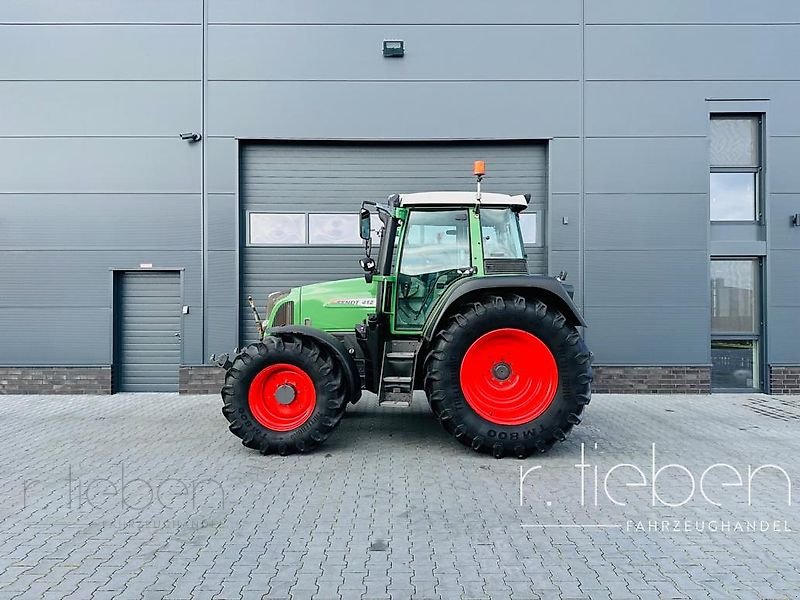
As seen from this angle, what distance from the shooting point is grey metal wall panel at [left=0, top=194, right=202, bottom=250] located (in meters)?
9.13

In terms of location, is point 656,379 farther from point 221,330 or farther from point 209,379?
point 209,379

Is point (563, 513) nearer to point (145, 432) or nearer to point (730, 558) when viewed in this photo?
point (730, 558)

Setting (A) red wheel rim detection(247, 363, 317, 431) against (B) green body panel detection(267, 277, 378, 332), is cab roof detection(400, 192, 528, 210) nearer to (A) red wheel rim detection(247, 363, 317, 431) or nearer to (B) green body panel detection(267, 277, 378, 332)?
(B) green body panel detection(267, 277, 378, 332)

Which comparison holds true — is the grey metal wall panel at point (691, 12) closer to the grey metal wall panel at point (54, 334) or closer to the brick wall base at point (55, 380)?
the grey metal wall panel at point (54, 334)

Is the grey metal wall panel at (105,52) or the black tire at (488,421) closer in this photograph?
the black tire at (488,421)

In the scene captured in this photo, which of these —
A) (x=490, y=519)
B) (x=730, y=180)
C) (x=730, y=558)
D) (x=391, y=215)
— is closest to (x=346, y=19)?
(x=391, y=215)

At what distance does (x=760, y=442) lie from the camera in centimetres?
636

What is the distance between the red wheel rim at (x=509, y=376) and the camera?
562cm

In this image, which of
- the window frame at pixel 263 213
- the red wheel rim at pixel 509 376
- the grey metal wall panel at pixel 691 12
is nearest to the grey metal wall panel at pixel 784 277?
the grey metal wall panel at pixel 691 12

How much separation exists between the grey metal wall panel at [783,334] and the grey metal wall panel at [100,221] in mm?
10146

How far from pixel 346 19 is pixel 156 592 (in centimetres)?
903

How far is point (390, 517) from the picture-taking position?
4.21 metres

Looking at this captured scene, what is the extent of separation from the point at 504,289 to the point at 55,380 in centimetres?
805

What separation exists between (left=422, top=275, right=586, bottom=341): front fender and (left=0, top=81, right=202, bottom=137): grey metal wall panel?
20.5 ft
